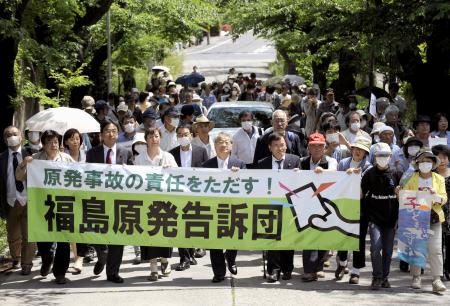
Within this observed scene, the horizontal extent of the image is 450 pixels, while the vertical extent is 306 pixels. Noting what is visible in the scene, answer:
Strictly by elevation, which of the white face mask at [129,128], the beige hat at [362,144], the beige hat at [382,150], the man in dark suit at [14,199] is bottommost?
the man in dark suit at [14,199]

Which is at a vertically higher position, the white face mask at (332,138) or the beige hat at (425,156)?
the white face mask at (332,138)

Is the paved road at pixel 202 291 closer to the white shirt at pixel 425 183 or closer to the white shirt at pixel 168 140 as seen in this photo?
the white shirt at pixel 425 183

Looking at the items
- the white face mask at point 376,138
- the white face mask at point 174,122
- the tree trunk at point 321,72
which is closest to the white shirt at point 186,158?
the white face mask at point 174,122

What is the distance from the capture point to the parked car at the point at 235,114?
17297 millimetres

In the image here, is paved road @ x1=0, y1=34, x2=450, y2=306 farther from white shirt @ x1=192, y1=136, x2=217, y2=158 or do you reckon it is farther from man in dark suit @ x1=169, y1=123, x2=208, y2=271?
white shirt @ x1=192, y1=136, x2=217, y2=158

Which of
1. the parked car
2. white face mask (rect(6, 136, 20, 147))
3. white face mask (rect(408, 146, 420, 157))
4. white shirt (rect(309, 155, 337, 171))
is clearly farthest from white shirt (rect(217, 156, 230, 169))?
the parked car

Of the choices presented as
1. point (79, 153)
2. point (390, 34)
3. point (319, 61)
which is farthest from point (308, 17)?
point (79, 153)

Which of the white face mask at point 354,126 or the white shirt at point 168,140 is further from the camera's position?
the white shirt at point 168,140

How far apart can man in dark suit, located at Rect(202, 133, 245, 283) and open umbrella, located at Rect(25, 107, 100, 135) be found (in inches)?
99.1

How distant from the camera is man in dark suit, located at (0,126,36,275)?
35.4 ft

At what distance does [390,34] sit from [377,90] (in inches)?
140

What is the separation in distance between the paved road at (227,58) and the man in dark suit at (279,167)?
47354 millimetres

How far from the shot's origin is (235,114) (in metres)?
17.8

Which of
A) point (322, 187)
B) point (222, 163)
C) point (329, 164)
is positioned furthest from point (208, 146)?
point (322, 187)
